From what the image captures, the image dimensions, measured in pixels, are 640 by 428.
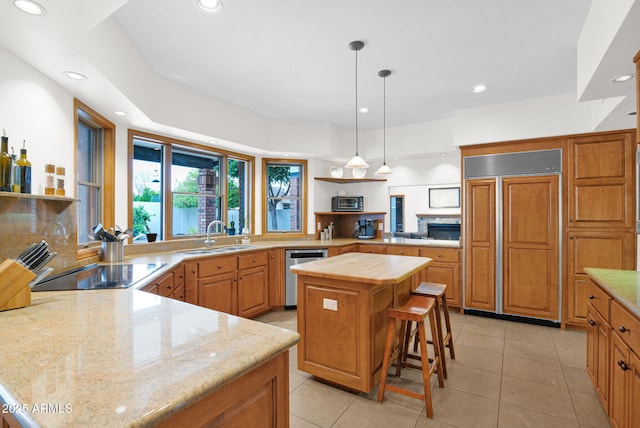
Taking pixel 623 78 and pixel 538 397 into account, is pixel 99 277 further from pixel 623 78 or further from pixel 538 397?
pixel 623 78

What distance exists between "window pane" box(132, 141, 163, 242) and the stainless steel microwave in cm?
260

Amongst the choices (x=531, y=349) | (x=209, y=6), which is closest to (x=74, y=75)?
(x=209, y=6)

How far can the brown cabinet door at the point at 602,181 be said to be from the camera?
3.21 metres

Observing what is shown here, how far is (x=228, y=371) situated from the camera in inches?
32.1

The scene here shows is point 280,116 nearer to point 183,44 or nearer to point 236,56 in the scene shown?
point 236,56

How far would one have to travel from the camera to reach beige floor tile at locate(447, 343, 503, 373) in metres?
2.65

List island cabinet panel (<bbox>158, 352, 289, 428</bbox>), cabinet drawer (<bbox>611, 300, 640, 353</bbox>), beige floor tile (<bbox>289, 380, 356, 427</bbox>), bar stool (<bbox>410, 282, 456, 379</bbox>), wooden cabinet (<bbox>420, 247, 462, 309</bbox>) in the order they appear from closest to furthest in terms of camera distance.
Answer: island cabinet panel (<bbox>158, 352, 289, 428</bbox>) < cabinet drawer (<bbox>611, 300, 640, 353</bbox>) < beige floor tile (<bbox>289, 380, 356, 427</bbox>) < bar stool (<bbox>410, 282, 456, 379</bbox>) < wooden cabinet (<bbox>420, 247, 462, 309</bbox>)

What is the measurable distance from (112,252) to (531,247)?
448 centimetres

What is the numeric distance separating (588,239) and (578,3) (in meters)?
2.51

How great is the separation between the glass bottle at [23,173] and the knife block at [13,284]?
67 centimetres

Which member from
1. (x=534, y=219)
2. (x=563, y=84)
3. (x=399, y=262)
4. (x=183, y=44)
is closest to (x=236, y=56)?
(x=183, y=44)

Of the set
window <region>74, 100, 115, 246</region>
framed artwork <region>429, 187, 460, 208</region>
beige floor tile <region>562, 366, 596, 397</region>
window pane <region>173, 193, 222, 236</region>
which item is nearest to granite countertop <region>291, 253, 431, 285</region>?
beige floor tile <region>562, 366, 596, 397</region>

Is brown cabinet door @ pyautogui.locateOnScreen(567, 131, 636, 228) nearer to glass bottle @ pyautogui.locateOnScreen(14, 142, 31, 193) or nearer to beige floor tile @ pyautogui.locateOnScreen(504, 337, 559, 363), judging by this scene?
beige floor tile @ pyautogui.locateOnScreen(504, 337, 559, 363)

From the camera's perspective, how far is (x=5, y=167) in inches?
66.0
